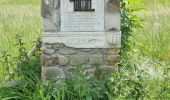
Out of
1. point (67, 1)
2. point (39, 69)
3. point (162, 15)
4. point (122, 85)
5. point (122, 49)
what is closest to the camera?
point (122, 85)

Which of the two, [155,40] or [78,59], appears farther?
[155,40]

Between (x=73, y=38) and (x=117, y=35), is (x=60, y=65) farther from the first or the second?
(x=117, y=35)

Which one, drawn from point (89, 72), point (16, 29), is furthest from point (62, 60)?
point (16, 29)

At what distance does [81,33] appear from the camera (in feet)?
22.6

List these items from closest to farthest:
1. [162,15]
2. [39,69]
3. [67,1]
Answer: [67,1]
[39,69]
[162,15]

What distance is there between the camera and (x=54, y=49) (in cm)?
696

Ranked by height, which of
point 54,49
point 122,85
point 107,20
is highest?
point 107,20

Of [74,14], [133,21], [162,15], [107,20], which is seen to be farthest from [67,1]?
[162,15]

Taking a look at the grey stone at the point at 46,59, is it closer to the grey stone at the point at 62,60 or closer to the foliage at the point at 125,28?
the grey stone at the point at 62,60

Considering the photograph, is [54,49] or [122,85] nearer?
[122,85]

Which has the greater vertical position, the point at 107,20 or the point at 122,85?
the point at 107,20

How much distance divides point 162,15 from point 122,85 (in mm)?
7208

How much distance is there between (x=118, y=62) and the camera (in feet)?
23.2

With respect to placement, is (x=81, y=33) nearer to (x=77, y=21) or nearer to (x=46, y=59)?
(x=77, y=21)
